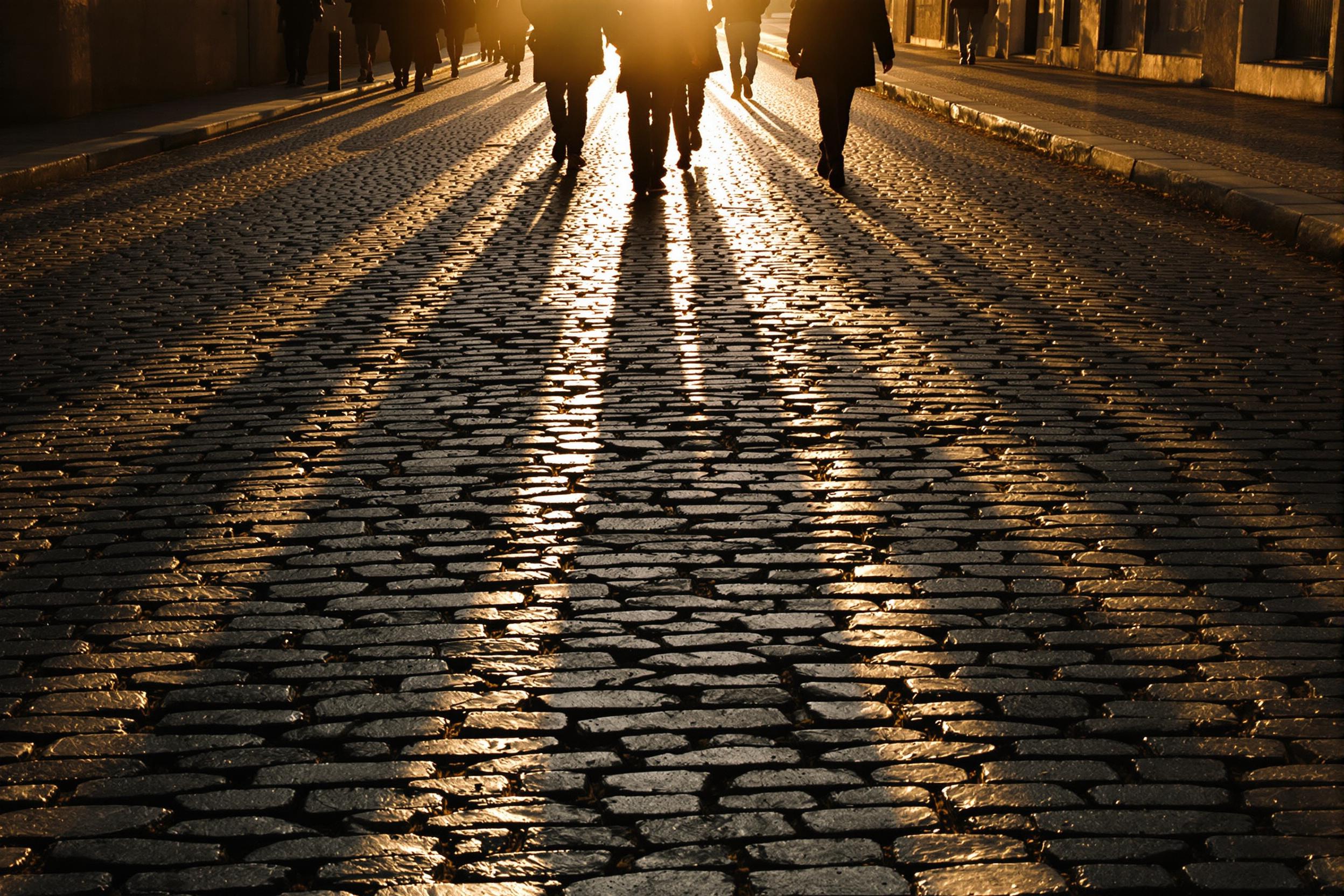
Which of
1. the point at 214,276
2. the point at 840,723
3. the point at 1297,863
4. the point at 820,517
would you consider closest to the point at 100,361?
the point at 214,276

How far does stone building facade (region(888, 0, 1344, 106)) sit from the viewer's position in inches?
860

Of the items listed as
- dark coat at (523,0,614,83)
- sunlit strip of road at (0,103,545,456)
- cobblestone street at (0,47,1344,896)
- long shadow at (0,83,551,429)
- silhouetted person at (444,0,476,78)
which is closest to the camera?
cobblestone street at (0,47,1344,896)

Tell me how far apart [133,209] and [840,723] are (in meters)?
10.9

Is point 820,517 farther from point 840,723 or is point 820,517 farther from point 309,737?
point 309,737

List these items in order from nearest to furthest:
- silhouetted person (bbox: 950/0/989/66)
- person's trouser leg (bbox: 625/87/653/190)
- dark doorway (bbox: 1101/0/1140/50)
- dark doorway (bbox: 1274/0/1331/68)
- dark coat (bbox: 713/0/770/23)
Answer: person's trouser leg (bbox: 625/87/653/190), dark doorway (bbox: 1274/0/1331/68), dark coat (bbox: 713/0/770/23), dark doorway (bbox: 1101/0/1140/50), silhouetted person (bbox: 950/0/989/66)

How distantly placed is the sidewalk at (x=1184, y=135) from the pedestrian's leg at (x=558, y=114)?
4.78 meters

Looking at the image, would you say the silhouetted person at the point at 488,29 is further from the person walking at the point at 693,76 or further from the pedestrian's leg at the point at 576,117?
the pedestrian's leg at the point at 576,117

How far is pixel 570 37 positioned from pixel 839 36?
2521 millimetres

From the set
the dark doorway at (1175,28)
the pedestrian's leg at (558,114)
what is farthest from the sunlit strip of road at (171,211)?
the dark doorway at (1175,28)

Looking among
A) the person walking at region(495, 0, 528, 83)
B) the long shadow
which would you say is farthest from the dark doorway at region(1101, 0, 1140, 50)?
the long shadow

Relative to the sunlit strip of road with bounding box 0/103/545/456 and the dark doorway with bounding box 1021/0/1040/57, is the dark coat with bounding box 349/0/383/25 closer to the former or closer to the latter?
the sunlit strip of road with bounding box 0/103/545/456

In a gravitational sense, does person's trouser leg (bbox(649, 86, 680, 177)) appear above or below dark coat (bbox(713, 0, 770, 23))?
below

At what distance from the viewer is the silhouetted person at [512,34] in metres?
27.8

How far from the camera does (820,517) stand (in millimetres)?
5191
